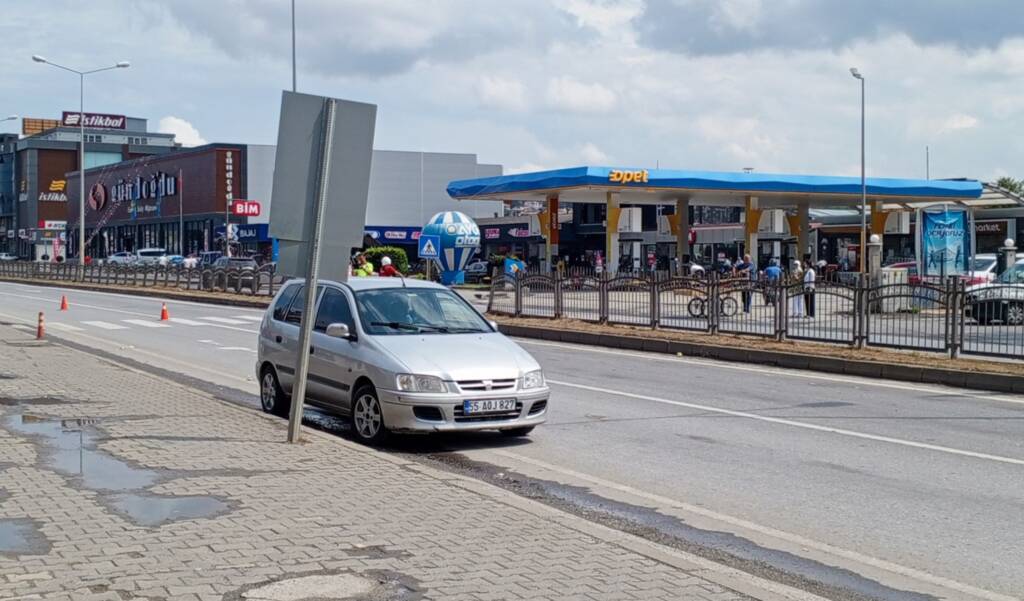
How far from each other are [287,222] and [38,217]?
109 meters

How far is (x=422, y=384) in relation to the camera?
10.3 m

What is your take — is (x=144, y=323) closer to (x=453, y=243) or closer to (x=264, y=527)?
(x=453, y=243)

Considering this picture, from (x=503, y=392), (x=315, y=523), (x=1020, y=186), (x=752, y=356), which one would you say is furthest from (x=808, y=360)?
(x=1020, y=186)

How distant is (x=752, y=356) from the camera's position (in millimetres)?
19891

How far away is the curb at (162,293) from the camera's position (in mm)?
39156

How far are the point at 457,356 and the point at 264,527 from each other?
3.99 metres

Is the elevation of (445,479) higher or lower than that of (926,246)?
lower

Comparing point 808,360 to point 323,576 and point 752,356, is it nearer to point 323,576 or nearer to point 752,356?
point 752,356

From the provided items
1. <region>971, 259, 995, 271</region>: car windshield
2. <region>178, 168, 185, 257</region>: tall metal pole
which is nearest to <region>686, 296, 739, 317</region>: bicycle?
<region>971, 259, 995, 271</region>: car windshield

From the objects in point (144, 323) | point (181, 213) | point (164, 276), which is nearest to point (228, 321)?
point (144, 323)

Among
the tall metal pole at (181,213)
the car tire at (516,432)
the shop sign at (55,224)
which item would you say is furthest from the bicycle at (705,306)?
the shop sign at (55,224)

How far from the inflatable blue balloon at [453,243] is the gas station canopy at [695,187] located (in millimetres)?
1421

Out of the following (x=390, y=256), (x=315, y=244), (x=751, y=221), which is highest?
(x=751, y=221)

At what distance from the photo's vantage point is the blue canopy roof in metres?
43.6
